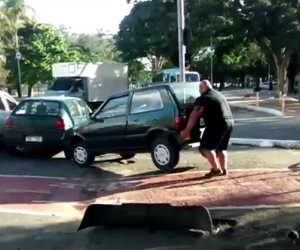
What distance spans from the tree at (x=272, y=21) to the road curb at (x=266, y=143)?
23248mm

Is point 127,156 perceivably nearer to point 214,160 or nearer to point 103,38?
point 214,160

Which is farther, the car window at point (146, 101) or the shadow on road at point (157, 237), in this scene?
the car window at point (146, 101)

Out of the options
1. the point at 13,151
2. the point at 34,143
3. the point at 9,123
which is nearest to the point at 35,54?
the point at 13,151

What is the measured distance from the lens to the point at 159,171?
1195 centimetres

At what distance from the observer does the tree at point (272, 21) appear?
125 ft

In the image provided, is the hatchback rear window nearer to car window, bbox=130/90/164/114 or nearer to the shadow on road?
car window, bbox=130/90/164/114

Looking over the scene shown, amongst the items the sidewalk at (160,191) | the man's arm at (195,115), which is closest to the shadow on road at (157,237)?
the sidewalk at (160,191)

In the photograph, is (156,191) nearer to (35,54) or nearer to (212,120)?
(212,120)

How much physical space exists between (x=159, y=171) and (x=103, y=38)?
106 m

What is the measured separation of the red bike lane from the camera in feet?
30.0

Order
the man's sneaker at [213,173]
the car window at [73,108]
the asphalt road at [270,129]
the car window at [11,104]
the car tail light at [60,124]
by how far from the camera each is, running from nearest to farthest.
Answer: the man's sneaker at [213,173]
the car tail light at [60,124]
the car window at [73,108]
the car window at [11,104]
the asphalt road at [270,129]

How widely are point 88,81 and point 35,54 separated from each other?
3285cm

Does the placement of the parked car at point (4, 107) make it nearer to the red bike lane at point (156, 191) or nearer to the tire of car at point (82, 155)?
the tire of car at point (82, 155)

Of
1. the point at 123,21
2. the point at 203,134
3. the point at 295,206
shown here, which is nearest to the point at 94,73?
the point at 123,21
